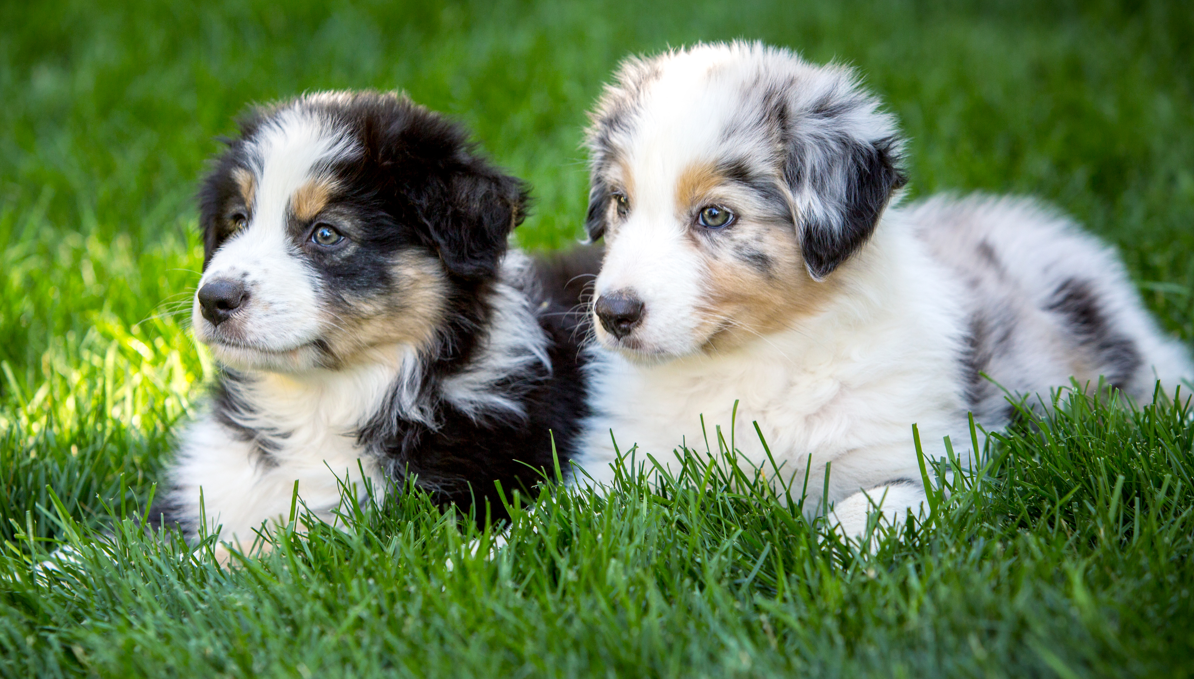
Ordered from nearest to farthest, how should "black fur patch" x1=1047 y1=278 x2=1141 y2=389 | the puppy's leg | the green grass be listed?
1. the green grass
2. the puppy's leg
3. "black fur patch" x1=1047 y1=278 x2=1141 y2=389

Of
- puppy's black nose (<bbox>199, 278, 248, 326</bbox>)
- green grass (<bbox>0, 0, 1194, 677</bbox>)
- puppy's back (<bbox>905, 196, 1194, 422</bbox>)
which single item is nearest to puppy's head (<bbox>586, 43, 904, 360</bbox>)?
green grass (<bbox>0, 0, 1194, 677</bbox>)

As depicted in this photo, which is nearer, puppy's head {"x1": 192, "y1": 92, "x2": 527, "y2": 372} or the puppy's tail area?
puppy's head {"x1": 192, "y1": 92, "x2": 527, "y2": 372}

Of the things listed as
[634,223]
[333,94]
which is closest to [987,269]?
[634,223]

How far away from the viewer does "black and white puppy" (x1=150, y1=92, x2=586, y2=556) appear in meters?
2.80

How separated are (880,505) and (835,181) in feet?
2.84

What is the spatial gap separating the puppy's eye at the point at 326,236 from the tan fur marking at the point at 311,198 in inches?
1.7

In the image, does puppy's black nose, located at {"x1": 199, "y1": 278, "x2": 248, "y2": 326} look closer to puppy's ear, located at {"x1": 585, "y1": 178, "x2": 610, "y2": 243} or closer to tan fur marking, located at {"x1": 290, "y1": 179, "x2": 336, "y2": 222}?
tan fur marking, located at {"x1": 290, "y1": 179, "x2": 336, "y2": 222}

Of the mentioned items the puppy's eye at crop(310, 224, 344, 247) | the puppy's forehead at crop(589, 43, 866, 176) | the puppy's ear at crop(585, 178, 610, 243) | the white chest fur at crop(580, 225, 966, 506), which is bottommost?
the white chest fur at crop(580, 225, 966, 506)

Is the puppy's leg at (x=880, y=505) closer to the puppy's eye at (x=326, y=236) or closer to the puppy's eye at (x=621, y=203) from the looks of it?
the puppy's eye at (x=621, y=203)

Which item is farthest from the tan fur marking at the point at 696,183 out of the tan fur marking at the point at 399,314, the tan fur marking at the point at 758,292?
the tan fur marking at the point at 399,314

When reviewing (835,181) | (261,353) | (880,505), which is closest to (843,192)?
(835,181)

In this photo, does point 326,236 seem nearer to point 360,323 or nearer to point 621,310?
point 360,323

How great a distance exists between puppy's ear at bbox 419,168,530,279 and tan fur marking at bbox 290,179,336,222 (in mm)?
264

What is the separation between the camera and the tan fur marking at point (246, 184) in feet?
9.58
